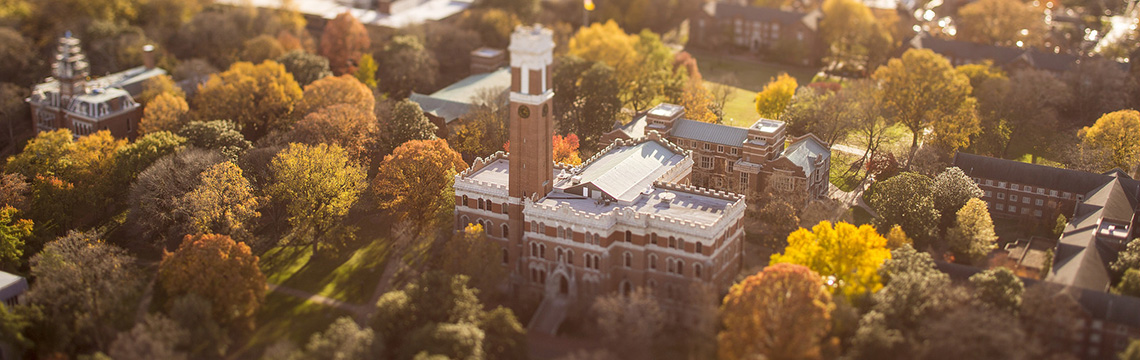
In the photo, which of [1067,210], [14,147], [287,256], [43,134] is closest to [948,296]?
[1067,210]

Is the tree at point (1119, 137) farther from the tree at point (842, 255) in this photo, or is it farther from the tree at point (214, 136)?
the tree at point (214, 136)

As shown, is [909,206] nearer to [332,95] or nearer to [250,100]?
[332,95]

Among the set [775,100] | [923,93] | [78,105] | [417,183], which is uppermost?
[923,93]

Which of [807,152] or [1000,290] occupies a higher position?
[807,152]

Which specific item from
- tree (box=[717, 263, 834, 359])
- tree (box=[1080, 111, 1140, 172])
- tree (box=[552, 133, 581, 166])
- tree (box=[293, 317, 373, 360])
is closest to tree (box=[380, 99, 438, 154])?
tree (box=[552, 133, 581, 166])

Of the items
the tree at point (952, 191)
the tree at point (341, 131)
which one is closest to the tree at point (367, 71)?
the tree at point (341, 131)

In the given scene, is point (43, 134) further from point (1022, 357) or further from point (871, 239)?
point (1022, 357)

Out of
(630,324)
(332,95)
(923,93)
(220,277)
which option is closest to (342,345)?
(220,277)

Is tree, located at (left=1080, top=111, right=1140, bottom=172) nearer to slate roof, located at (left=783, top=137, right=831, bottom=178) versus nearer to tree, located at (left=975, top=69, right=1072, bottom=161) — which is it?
tree, located at (left=975, top=69, right=1072, bottom=161)
